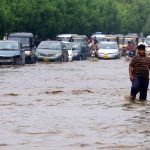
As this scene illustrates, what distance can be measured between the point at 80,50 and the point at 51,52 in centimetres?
996

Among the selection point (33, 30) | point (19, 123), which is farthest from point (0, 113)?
point (33, 30)

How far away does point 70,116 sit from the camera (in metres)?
17.4

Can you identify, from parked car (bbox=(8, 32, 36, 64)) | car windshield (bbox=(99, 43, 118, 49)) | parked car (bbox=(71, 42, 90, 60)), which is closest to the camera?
parked car (bbox=(8, 32, 36, 64))

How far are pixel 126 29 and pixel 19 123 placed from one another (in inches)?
3826

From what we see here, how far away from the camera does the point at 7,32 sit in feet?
181

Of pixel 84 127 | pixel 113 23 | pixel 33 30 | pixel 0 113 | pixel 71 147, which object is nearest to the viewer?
pixel 71 147

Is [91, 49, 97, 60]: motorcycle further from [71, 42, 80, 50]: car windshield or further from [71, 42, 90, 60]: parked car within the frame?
[71, 42, 80, 50]: car windshield

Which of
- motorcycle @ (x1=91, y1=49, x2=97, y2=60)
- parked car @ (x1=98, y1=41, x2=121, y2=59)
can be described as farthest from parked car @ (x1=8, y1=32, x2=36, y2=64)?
parked car @ (x1=98, y1=41, x2=121, y2=59)

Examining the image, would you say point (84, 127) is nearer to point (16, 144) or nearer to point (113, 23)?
point (16, 144)

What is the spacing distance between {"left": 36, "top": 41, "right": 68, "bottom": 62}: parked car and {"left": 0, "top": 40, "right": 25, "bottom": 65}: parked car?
16.9 ft

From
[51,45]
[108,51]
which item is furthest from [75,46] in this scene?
[51,45]

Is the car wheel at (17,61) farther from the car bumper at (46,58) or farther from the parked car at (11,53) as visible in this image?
the car bumper at (46,58)

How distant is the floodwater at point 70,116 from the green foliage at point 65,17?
2569 centimetres

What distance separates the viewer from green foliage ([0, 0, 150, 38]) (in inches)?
2257
